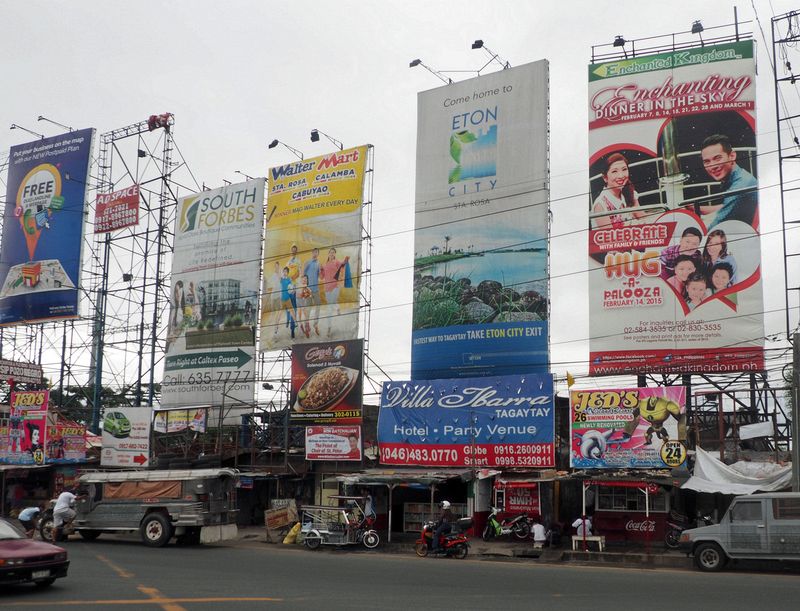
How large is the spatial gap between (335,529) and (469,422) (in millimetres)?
6153

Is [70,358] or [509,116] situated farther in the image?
[70,358]

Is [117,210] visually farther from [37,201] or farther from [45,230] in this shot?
[37,201]

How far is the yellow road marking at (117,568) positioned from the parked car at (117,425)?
15.8m

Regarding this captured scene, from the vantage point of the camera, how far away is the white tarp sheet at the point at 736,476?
2186 cm

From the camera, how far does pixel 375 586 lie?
584 inches

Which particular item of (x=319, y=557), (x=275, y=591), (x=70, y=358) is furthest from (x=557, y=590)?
(x=70, y=358)

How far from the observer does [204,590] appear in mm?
14086

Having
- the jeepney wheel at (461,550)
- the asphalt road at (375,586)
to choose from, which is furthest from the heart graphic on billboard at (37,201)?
the jeepney wheel at (461,550)

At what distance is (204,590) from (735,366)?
757 inches

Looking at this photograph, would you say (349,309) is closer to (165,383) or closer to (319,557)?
(165,383)

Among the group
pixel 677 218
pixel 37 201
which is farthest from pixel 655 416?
pixel 37 201

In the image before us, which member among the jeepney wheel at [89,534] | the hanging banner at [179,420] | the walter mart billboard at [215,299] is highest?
the walter mart billboard at [215,299]

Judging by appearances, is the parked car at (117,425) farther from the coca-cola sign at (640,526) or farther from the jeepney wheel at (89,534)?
the coca-cola sign at (640,526)

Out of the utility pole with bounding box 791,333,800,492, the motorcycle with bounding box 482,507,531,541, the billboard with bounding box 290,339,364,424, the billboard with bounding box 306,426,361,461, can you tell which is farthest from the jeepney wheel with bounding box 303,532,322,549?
the utility pole with bounding box 791,333,800,492
